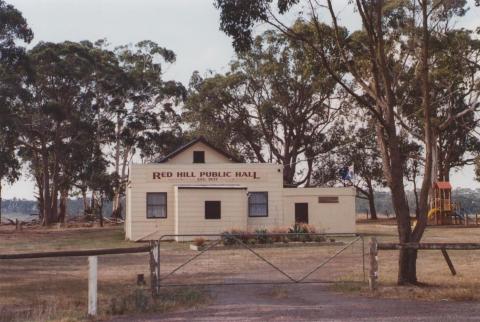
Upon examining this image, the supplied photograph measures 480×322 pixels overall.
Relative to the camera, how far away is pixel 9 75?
158 feet

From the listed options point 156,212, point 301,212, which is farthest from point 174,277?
point 301,212

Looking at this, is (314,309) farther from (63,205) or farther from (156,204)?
(63,205)

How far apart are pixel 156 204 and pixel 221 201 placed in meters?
3.43

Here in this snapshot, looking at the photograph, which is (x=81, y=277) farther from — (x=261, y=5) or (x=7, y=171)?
(x=7, y=171)

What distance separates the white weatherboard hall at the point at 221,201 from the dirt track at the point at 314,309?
20.4m

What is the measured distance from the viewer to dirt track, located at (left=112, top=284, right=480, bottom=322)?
10656mm

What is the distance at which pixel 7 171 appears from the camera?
51.6m

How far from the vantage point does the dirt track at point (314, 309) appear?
1066 cm

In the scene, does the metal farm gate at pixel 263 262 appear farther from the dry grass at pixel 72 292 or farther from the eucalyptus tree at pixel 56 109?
the eucalyptus tree at pixel 56 109

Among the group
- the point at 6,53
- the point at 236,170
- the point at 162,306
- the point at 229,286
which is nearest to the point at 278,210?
the point at 236,170

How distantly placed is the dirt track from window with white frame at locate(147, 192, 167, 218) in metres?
21.6

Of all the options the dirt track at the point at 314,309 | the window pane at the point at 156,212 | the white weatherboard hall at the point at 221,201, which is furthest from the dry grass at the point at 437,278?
the window pane at the point at 156,212

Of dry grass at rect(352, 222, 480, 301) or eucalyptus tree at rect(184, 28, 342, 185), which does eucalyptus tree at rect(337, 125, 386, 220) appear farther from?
dry grass at rect(352, 222, 480, 301)

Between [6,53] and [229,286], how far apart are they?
92.3 ft
